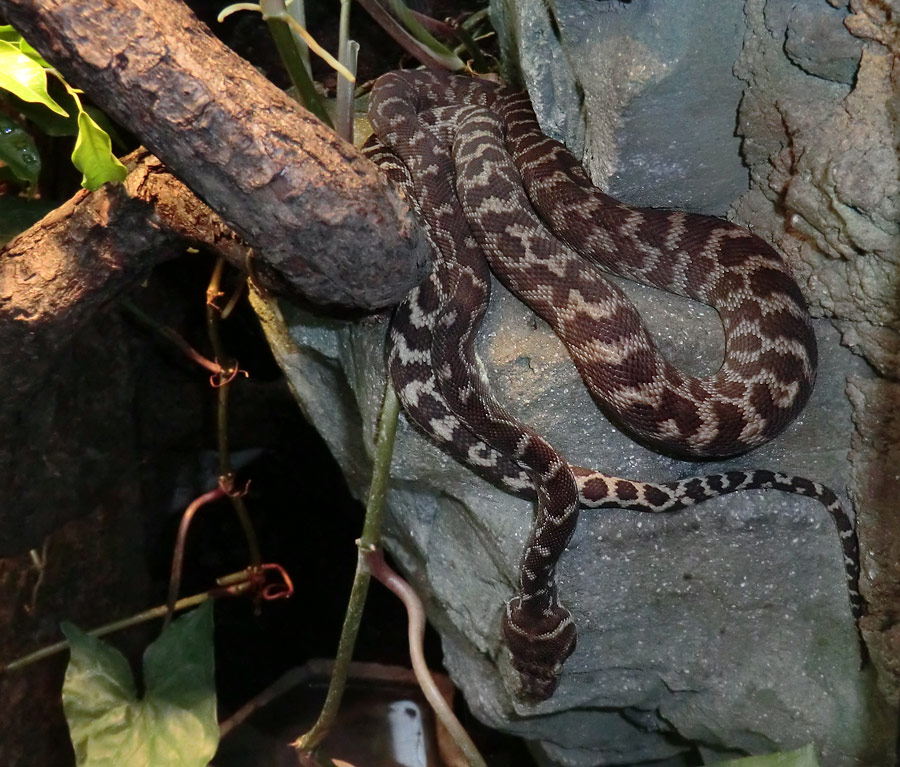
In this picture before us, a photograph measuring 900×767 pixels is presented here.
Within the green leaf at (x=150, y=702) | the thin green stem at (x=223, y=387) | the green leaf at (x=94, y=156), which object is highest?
the green leaf at (x=94, y=156)

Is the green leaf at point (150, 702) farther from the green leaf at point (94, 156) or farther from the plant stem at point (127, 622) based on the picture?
the green leaf at point (94, 156)

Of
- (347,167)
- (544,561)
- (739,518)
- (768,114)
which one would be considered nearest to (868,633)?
(739,518)

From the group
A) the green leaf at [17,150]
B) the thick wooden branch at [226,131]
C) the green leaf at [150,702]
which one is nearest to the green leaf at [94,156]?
the thick wooden branch at [226,131]

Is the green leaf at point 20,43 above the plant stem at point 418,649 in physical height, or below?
above

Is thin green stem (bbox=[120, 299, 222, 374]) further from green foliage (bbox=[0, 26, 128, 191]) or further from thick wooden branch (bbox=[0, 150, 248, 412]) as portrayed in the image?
green foliage (bbox=[0, 26, 128, 191])

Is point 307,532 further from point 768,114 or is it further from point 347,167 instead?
point 768,114
